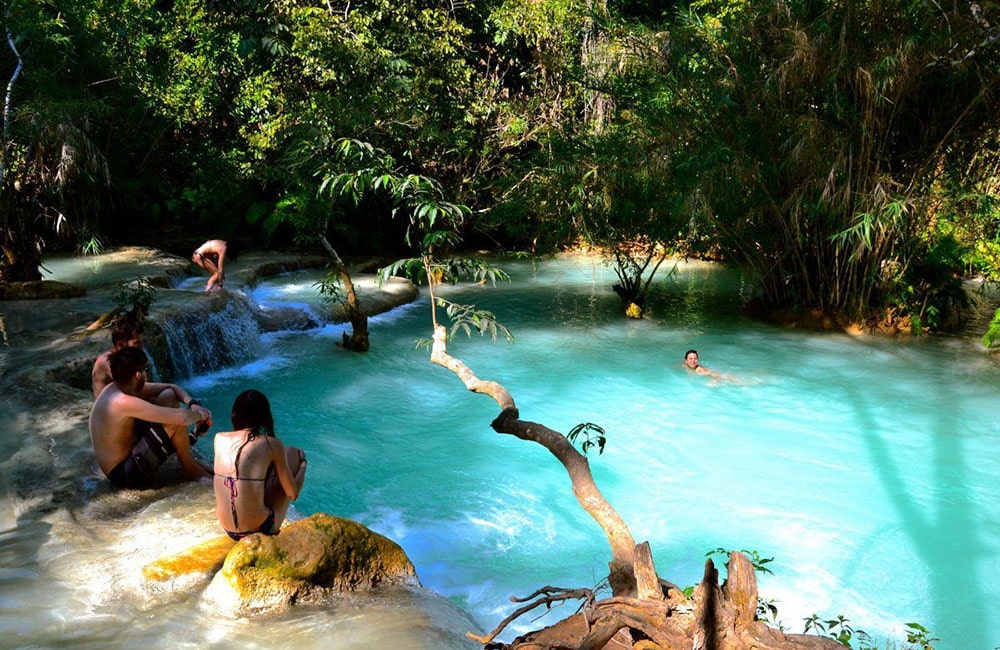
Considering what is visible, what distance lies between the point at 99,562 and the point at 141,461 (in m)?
0.84

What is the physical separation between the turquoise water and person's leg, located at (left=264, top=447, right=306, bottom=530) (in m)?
1.39

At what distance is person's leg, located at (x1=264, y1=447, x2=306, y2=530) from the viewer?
12.4ft

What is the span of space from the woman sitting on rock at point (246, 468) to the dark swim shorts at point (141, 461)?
1.02m

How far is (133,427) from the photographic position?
4.35 meters

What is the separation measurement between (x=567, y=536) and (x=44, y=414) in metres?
3.94

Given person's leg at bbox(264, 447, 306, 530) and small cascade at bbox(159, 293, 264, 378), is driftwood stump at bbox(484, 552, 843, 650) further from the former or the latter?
small cascade at bbox(159, 293, 264, 378)

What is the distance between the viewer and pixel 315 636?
317 centimetres

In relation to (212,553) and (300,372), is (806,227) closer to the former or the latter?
(300,372)

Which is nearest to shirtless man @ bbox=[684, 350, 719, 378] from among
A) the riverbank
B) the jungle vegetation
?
the jungle vegetation

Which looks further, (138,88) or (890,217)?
(138,88)

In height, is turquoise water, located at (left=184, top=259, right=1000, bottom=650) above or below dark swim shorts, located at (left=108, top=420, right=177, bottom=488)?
below

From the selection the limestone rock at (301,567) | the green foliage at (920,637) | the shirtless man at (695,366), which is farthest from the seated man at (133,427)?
the shirtless man at (695,366)

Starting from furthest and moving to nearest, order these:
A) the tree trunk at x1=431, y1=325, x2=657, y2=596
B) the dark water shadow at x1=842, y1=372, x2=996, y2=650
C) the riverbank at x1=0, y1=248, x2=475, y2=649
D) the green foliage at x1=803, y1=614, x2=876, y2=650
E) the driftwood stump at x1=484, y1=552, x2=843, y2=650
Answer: the dark water shadow at x1=842, y1=372, x2=996, y2=650, the riverbank at x1=0, y1=248, x2=475, y2=649, the green foliage at x1=803, y1=614, x2=876, y2=650, the tree trunk at x1=431, y1=325, x2=657, y2=596, the driftwood stump at x1=484, y1=552, x2=843, y2=650

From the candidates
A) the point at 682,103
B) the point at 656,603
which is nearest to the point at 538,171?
the point at 682,103
